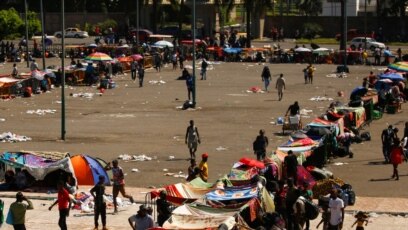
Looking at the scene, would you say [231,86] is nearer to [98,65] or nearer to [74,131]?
[98,65]

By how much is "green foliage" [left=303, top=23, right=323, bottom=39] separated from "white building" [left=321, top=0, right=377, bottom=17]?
1129 centimetres

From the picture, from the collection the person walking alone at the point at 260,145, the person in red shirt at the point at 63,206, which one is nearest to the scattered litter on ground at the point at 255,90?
the person walking alone at the point at 260,145

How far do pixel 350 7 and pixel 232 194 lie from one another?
92.2 m

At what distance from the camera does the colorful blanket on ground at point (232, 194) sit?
73.9 ft

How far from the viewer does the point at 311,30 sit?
98938mm

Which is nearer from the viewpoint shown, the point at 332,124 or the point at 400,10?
the point at 332,124

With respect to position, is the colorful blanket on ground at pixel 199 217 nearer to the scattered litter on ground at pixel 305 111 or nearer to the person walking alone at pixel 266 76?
the scattered litter on ground at pixel 305 111

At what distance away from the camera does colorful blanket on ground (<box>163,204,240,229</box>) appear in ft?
66.8

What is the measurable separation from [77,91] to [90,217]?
30116mm

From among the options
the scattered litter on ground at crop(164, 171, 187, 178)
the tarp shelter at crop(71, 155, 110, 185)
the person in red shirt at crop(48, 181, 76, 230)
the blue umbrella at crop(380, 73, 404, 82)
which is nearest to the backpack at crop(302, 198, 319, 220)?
the person in red shirt at crop(48, 181, 76, 230)

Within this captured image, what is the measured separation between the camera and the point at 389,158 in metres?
32.3

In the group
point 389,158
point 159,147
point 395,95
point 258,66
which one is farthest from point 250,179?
point 258,66

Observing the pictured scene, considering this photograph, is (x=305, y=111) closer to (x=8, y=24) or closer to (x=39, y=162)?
(x=39, y=162)

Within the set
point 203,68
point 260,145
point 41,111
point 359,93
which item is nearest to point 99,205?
point 260,145
